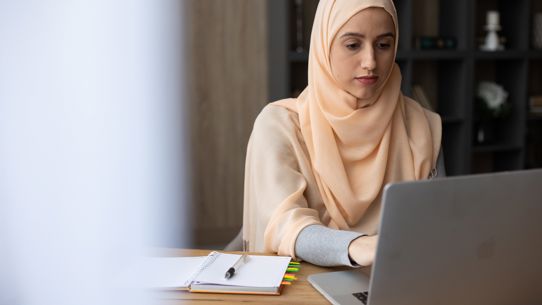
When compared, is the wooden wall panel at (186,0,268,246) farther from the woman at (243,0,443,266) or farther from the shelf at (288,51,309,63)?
the woman at (243,0,443,266)

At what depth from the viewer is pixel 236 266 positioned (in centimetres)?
104

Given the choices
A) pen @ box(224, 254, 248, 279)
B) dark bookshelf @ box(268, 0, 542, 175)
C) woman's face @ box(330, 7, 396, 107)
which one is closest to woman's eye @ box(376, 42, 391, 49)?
woman's face @ box(330, 7, 396, 107)

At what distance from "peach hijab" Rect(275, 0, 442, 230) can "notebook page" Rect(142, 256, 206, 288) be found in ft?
1.23

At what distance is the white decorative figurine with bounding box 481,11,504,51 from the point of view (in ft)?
11.3

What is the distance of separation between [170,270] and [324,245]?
0.29m

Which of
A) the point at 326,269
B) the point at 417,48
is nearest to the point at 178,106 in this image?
the point at 417,48

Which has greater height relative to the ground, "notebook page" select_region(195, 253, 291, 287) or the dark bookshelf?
the dark bookshelf

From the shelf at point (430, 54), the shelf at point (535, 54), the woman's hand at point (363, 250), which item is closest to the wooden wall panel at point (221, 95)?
the shelf at point (430, 54)

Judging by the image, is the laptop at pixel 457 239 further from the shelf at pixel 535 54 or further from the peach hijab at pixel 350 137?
the shelf at pixel 535 54

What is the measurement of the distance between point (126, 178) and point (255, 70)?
73.1 inches

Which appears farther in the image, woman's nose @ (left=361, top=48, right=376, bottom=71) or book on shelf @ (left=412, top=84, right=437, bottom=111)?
book on shelf @ (left=412, top=84, right=437, bottom=111)

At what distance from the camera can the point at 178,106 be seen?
128 inches

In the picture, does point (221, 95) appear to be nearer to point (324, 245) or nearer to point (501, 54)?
point (501, 54)

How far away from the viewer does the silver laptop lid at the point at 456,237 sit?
28.3 inches
